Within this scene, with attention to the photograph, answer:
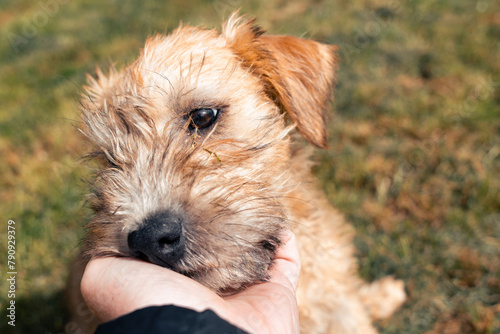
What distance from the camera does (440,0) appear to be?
6660 millimetres

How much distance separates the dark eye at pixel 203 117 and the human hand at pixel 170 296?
85 cm

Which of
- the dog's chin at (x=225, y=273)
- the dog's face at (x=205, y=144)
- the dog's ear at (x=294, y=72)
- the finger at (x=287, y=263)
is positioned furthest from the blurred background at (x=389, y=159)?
the finger at (x=287, y=263)

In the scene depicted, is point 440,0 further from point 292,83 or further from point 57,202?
point 57,202

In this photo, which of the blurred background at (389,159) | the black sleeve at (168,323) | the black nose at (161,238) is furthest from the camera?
the blurred background at (389,159)

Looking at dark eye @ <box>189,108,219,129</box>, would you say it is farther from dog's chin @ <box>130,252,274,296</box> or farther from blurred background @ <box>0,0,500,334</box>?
blurred background @ <box>0,0,500,334</box>

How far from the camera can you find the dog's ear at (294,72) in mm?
2295

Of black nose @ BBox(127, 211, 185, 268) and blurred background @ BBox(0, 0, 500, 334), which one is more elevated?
black nose @ BBox(127, 211, 185, 268)

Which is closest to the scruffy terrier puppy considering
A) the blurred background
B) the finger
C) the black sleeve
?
the finger

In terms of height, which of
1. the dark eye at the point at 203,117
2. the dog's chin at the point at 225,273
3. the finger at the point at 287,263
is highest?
the dark eye at the point at 203,117

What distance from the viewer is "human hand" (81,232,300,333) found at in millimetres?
1388

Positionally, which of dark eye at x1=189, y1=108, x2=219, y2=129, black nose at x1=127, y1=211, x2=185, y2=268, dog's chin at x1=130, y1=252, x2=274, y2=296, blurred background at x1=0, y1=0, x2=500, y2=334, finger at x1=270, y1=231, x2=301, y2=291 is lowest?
blurred background at x1=0, y1=0, x2=500, y2=334

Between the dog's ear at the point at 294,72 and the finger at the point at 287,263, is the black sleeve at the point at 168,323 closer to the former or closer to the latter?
the finger at the point at 287,263

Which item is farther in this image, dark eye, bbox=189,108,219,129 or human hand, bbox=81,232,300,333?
dark eye, bbox=189,108,219,129

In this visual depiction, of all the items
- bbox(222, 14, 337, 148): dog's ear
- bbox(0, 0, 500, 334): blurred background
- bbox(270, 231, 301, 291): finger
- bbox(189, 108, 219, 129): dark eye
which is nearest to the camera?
bbox(270, 231, 301, 291): finger
